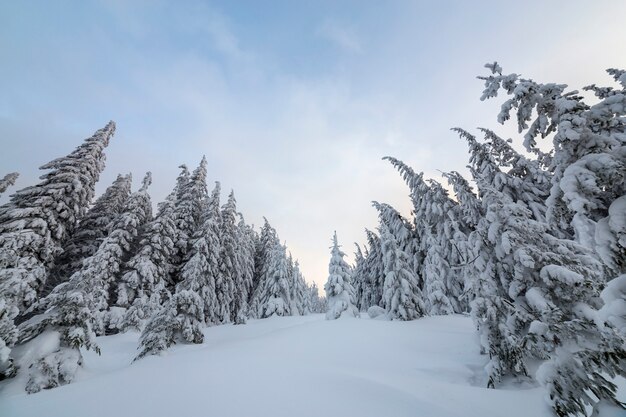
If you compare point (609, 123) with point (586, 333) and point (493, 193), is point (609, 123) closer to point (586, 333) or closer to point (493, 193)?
point (586, 333)

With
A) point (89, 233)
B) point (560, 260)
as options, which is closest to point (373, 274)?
point (560, 260)

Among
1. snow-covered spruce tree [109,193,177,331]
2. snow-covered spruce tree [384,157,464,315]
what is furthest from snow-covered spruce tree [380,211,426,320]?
snow-covered spruce tree [109,193,177,331]

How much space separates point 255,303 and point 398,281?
2566cm

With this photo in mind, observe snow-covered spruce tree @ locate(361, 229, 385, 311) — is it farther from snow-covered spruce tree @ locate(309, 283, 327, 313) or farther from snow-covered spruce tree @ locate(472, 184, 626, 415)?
snow-covered spruce tree @ locate(309, 283, 327, 313)

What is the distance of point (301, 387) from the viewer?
271 inches

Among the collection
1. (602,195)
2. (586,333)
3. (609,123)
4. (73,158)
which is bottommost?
(586,333)

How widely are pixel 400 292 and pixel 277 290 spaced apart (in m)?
17.3

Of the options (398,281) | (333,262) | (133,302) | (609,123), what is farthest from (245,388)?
(133,302)

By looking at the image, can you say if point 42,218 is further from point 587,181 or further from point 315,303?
point 315,303

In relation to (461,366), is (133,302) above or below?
above

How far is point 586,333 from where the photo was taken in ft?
16.4

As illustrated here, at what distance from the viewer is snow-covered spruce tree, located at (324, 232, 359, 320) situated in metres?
19.8

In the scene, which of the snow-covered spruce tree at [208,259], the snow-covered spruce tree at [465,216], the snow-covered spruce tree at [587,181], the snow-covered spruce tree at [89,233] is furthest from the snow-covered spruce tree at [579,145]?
the snow-covered spruce tree at [89,233]

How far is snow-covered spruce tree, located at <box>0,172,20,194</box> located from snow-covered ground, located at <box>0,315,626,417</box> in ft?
55.1
